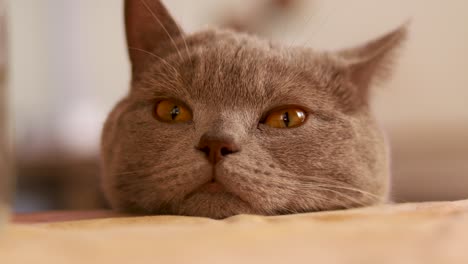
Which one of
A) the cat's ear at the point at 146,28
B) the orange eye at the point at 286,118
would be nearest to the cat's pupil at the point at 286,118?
the orange eye at the point at 286,118

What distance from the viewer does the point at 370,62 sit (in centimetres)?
150

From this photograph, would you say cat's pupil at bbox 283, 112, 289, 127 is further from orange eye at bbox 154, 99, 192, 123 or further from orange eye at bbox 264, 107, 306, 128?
orange eye at bbox 154, 99, 192, 123

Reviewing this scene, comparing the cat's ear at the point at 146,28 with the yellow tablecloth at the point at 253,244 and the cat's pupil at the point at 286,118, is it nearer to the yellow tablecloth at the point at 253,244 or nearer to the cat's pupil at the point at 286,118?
the cat's pupil at the point at 286,118

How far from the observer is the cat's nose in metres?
1.10

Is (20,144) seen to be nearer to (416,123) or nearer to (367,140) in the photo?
(416,123)

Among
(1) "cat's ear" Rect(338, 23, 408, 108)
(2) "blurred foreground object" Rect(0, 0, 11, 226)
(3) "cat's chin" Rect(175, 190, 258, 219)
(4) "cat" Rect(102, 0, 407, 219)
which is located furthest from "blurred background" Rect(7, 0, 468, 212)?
(2) "blurred foreground object" Rect(0, 0, 11, 226)

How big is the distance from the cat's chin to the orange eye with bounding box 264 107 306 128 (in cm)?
22

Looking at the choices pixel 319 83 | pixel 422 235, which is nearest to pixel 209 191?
pixel 319 83

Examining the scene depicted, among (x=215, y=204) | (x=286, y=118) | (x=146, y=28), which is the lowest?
(x=215, y=204)

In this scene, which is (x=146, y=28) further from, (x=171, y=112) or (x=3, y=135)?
(x=3, y=135)

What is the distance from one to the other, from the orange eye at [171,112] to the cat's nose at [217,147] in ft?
0.57

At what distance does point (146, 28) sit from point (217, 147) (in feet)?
1.81

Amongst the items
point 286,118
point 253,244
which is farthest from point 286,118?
point 253,244

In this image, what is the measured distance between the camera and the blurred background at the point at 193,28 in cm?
350
